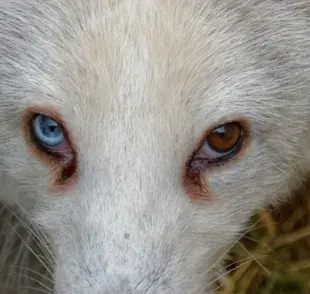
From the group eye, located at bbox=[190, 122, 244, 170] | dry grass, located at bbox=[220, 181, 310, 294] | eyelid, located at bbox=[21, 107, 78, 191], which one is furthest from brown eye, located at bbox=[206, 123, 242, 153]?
dry grass, located at bbox=[220, 181, 310, 294]

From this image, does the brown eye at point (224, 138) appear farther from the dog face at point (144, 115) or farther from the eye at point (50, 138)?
the eye at point (50, 138)

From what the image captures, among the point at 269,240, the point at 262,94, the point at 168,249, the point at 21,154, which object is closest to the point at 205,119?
the point at 262,94

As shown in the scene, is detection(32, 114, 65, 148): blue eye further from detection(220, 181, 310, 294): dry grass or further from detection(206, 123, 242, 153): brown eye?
detection(220, 181, 310, 294): dry grass

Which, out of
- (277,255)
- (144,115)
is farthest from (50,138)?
(277,255)

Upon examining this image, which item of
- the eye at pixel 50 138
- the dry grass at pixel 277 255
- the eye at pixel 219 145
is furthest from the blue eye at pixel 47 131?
the dry grass at pixel 277 255

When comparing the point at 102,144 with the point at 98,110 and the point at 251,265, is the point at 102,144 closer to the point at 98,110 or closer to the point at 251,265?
the point at 98,110
